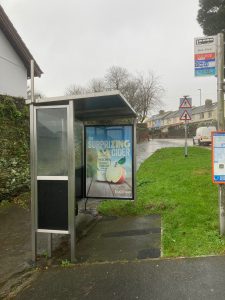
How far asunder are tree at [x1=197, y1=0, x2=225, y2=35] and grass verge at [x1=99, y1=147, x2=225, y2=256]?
1313 cm

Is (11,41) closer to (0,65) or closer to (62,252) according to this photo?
(0,65)

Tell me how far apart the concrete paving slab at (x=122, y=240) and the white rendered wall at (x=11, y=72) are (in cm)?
1175

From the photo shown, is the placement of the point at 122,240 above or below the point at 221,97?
below

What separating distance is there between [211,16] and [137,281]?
20.6 m

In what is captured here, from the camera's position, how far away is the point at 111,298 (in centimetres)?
344

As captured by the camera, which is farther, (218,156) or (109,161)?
(109,161)

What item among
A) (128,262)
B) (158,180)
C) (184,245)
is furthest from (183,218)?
(158,180)

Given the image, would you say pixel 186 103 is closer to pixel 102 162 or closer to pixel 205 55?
pixel 102 162

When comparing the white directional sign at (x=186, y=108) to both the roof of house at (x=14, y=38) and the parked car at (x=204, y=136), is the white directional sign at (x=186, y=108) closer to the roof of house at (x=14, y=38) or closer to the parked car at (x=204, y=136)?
the roof of house at (x=14, y=38)

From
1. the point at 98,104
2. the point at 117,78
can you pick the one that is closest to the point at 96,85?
the point at 117,78

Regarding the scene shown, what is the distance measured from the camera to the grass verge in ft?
15.4

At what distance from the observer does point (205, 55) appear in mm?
5055

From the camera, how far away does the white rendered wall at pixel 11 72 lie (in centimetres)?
1639

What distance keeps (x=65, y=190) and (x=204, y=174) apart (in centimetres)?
664
